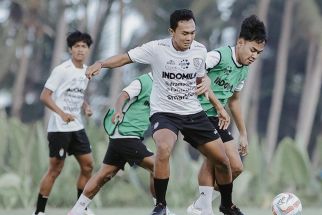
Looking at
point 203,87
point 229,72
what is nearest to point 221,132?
point 229,72

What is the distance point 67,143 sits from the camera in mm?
11328

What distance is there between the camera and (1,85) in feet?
147

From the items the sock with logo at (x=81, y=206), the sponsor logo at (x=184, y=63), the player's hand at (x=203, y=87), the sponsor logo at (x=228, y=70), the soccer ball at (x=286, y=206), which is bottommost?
the sock with logo at (x=81, y=206)

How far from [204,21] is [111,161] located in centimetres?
3358

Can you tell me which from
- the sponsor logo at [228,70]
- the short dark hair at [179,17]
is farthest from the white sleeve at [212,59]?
the short dark hair at [179,17]

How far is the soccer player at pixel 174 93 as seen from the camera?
360 inches

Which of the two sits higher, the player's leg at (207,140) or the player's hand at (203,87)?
the player's hand at (203,87)

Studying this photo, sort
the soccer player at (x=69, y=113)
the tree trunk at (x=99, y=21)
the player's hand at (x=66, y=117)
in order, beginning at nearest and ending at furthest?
the player's hand at (x=66, y=117) → the soccer player at (x=69, y=113) → the tree trunk at (x=99, y=21)

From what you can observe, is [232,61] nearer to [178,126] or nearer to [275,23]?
[178,126]

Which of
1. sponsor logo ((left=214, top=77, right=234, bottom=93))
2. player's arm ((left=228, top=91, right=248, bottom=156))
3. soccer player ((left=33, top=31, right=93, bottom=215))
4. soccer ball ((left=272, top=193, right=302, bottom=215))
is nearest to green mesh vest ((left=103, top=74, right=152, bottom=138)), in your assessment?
soccer player ((left=33, top=31, right=93, bottom=215))

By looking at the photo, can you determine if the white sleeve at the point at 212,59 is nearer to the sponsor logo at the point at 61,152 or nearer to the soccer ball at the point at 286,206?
the soccer ball at the point at 286,206

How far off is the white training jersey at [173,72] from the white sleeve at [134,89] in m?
1.11

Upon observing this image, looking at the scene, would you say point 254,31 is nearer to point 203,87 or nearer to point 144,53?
point 203,87

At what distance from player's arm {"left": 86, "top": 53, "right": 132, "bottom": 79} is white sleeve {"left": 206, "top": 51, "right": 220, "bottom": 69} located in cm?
87
